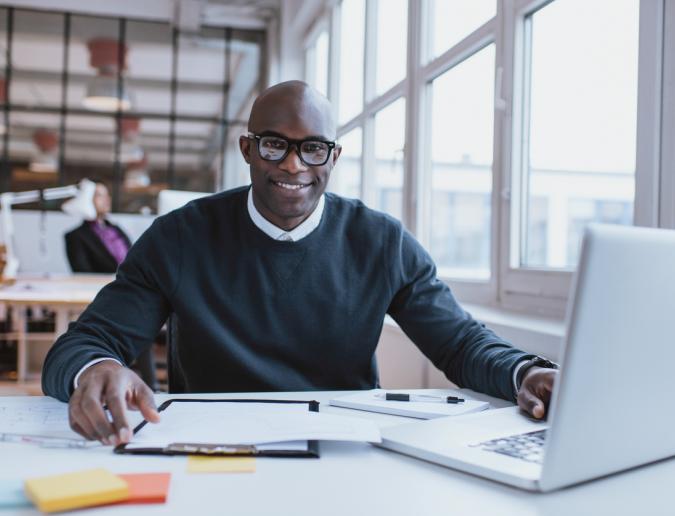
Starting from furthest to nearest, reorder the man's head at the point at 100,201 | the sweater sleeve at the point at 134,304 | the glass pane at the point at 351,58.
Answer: the man's head at the point at 100,201 → the glass pane at the point at 351,58 → the sweater sleeve at the point at 134,304

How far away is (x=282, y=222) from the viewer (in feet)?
5.14

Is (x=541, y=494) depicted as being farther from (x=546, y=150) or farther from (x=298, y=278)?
(x=546, y=150)

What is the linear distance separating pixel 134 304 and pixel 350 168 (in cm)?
352

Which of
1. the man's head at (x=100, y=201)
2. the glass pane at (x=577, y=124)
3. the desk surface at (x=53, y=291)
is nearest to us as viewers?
the glass pane at (x=577, y=124)

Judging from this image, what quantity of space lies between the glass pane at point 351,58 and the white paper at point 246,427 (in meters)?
3.33

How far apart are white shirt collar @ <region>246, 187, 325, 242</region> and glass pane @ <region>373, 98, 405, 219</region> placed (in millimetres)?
1715

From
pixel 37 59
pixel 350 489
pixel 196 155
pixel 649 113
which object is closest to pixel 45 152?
pixel 37 59

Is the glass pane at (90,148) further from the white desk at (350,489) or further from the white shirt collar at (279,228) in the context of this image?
the white desk at (350,489)

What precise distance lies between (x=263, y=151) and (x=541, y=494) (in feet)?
3.29

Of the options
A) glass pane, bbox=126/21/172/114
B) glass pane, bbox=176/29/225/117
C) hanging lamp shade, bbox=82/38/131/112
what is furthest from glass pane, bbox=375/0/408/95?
hanging lamp shade, bbox=82/38/131/112

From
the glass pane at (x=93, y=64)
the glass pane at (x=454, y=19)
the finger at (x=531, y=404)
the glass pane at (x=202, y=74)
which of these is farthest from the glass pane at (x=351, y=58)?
the finger at (x=531, y=404)

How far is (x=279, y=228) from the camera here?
1568 millimetres

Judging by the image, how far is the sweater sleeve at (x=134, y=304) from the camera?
1.26 m

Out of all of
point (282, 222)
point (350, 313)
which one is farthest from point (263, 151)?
point (350, 313)
